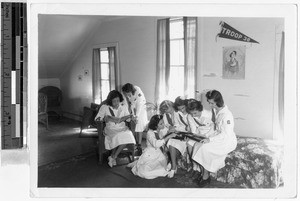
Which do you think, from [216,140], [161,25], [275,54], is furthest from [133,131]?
[275,54]

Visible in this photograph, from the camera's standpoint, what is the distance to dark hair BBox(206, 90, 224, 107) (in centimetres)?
154

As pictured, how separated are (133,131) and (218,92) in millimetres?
436

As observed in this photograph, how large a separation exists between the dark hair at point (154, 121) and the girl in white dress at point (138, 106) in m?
0.02

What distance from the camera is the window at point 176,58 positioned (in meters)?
1.53

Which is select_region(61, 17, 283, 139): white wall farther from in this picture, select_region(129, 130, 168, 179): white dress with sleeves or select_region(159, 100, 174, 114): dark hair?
select_region(129, 130, 168, 179): white dress with sleeves

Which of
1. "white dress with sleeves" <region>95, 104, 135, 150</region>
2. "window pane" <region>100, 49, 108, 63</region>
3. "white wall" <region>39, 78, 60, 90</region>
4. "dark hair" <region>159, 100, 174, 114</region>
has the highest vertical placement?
"window pane" <region>100, 49, 108, 63</region>

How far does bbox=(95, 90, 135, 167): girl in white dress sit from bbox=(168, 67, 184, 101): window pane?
240 mm

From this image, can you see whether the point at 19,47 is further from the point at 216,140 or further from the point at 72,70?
the point at 216,140

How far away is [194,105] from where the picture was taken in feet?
5.07

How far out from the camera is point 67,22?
155 cm

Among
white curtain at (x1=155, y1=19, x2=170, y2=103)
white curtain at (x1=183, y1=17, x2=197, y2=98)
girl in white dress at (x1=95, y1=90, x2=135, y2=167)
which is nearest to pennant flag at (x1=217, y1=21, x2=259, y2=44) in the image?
white curtain at (x1=183, y1=17, x2=197, y2=98)

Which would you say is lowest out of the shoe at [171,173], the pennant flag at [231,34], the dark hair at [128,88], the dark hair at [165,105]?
the shoe at [171,173]

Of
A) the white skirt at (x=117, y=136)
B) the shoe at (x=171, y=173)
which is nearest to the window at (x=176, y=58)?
the white skirt at (x=117, y=136)

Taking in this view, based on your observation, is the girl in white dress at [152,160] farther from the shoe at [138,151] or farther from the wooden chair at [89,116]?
the wooden chair at [89,116]
